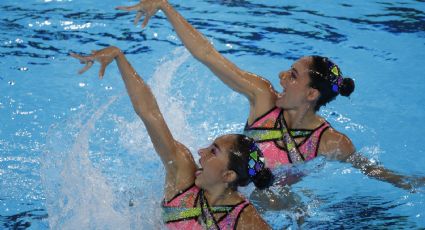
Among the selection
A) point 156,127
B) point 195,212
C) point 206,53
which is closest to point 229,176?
point 195,212

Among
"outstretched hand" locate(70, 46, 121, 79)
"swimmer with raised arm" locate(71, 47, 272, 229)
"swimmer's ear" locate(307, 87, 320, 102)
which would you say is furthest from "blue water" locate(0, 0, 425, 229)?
"outstretched hand" locate(70, 46, 121, 79)

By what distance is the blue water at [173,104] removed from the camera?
3.93 meters

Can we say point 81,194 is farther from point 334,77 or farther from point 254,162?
point 334,77

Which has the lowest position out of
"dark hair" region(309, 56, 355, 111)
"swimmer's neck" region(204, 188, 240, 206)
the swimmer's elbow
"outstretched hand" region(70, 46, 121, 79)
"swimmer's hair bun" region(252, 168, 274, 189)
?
"swimmer's neck" region(204, 188, 240, 206)

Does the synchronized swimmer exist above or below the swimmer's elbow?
below

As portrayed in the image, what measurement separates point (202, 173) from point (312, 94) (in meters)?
1.01

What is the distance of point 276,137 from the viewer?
3.84 m

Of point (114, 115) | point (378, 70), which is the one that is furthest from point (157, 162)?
point (378, 70)

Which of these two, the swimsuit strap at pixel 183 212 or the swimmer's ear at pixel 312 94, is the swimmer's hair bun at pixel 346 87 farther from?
the swimsuit strap at pixel 183 212

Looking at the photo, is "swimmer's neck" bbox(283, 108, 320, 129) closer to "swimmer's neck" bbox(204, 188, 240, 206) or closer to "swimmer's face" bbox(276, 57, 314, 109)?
"swimmer's face" bbox(276, 57, 314, 109)

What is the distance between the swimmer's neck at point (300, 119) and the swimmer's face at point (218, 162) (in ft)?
3.02

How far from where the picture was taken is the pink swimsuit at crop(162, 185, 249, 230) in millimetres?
3045

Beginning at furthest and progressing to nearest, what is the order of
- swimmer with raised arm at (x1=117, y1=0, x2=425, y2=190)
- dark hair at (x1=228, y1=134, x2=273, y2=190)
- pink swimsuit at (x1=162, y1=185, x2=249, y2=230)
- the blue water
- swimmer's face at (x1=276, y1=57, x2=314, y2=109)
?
1. the blue water
2. swimmer with raised arm at (x1=117, y1=0, x2=425, y2=190)
3. swimmer's face at (x1=276, y1=57, x2=314, y2=109)
4. pink swimsuit at (x1=162, y1=185, x2=249, y2=230)
5. dark hair at (x1=228, y1=134, x2=273, y2=190)

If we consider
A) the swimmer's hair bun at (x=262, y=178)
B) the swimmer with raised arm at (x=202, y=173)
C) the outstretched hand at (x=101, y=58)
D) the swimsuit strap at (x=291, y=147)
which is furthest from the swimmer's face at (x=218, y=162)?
the swimsuit strap at (x=291, y=147)
